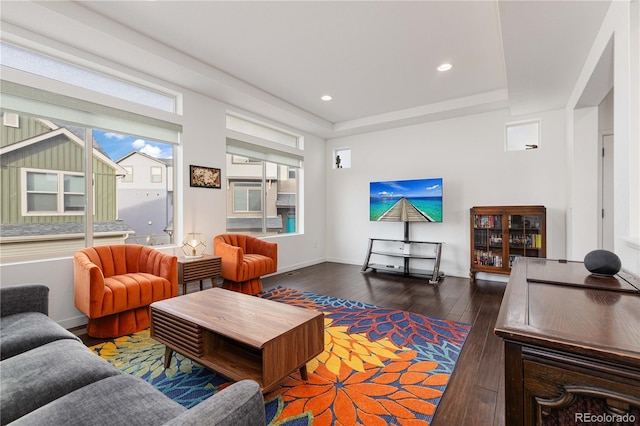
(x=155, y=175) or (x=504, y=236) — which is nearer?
(x=155, y=175)

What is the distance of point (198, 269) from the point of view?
3.44m

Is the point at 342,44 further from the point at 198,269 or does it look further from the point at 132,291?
the point at 132,291

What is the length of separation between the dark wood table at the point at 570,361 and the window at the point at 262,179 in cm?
425

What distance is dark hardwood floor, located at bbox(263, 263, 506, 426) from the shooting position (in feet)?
5.60

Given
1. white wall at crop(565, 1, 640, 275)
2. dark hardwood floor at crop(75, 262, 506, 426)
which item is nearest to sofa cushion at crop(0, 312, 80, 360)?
dark hardwood floor at crop(75, 262, 506, 426)

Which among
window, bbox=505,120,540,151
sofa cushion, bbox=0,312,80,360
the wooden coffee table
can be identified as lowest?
the wooden coffee table

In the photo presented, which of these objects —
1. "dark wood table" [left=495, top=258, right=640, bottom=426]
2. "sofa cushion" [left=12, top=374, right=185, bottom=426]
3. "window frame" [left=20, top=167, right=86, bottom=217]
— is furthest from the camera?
"window frame" [left=20, top=167, right=86, bottom=217]

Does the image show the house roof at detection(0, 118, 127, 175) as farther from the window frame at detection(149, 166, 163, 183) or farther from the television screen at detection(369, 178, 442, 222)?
the television screen at detection(369, 178, 442, 222)

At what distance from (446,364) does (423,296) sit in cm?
171

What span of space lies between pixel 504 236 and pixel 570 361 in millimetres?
4068

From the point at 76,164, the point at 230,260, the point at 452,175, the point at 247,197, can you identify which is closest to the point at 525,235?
the point at 452,175

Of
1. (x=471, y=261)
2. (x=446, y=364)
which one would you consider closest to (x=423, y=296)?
(x=471, y=261)

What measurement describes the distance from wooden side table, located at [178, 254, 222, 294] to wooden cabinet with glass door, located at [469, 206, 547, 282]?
3729 mm

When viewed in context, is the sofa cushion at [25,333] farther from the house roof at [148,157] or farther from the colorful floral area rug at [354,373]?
the house roof at [148,157]
